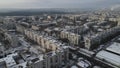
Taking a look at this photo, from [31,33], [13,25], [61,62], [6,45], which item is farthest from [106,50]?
[13,25]

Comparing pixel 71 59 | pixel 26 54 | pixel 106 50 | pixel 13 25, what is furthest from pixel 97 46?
pixel 13 25

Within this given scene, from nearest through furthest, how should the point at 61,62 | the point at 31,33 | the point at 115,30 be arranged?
the point at 61,62
the point at 31,33
the point at 115,30

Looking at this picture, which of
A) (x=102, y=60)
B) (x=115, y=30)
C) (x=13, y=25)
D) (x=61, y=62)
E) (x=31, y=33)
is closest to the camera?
(x=61, y=62)

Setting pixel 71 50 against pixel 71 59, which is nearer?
pixel 71 59

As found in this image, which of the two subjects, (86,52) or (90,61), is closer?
(90,61)

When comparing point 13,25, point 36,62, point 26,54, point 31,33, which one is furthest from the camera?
point 13,25

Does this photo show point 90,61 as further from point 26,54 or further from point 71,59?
point 26,54

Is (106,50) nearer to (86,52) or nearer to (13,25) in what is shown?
(86,52)

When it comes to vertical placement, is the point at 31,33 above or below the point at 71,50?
above

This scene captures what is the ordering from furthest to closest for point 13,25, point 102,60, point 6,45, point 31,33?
point 13,25 < point 31,33 < point 6,45 < point 102,60
